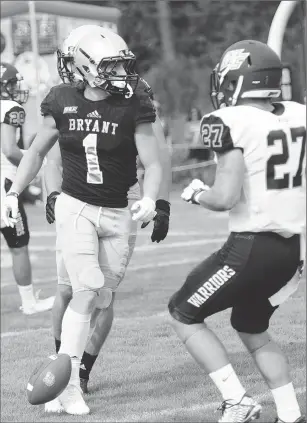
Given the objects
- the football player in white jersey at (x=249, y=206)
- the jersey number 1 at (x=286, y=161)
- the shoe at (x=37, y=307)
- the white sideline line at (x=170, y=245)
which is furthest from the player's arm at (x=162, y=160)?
the white sideline line at (x=170, y=245)

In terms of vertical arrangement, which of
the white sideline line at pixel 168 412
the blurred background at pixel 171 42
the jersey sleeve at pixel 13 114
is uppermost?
the jersey sleeve at pixel 13 114

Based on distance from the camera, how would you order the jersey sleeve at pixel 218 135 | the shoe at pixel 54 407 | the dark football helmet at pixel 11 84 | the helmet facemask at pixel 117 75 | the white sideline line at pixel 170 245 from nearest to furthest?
1. the jersey sleeve at pixel 218 135
2. the helmet facemask at pixel 117 75
3. the shoe at pixel 54 407
4. the dark football helmet at pixel 11 84
5. the white sideline line at pixel 170 245

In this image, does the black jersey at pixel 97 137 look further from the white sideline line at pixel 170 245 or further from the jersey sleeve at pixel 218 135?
the white sideline line at pixel 170 245

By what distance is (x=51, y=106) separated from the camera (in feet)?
15.8

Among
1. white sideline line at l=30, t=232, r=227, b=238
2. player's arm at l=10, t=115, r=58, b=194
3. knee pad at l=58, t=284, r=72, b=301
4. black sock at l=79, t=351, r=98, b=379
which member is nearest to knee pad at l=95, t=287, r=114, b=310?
knee pad at l=58, t=284, r=72, b=301

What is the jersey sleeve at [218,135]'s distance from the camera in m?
4.07

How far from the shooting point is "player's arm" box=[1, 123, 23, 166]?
741cm

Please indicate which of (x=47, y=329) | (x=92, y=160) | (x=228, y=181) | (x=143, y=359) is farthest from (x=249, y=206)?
(x=47, y=329)

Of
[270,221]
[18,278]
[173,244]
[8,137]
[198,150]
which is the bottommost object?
[198,150]

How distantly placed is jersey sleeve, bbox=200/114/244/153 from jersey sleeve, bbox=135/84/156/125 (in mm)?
677

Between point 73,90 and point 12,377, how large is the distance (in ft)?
5.93

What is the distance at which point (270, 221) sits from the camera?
165 inches

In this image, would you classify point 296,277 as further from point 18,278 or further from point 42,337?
point 18,278

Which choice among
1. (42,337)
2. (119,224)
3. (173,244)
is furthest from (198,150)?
(119,224)
